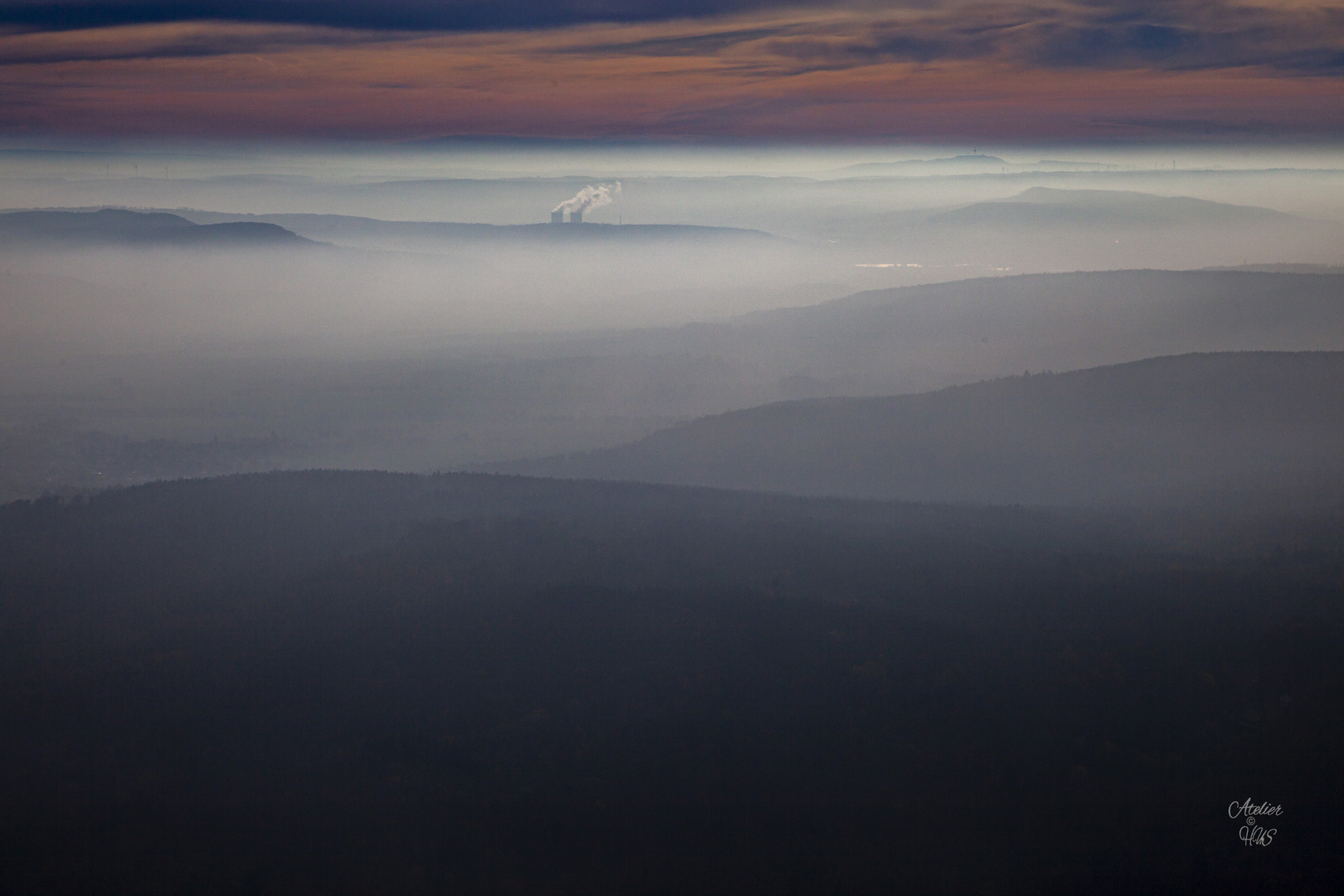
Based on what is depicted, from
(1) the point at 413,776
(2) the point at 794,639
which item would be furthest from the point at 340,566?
(2) the point at 794,639

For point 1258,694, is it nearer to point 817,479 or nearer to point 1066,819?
point 1066,819
